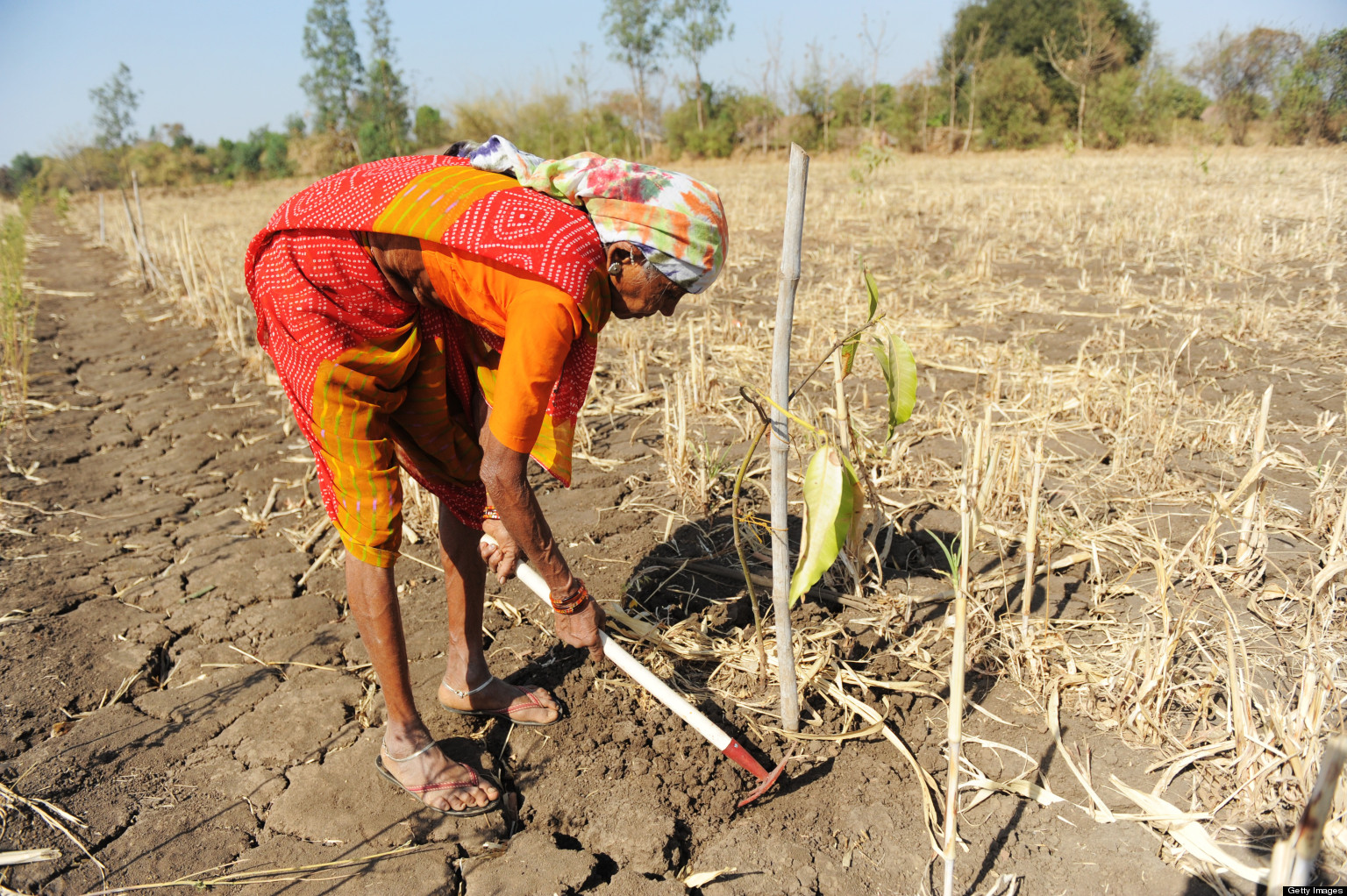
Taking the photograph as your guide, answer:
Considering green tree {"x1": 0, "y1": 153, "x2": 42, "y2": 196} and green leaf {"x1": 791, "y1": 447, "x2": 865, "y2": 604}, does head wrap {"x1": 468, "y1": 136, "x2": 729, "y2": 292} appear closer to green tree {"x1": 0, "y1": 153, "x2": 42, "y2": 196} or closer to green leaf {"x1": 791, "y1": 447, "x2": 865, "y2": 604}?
green leaf {"x1": 791, "y1": 447, "x2": 865, "y2": 604}

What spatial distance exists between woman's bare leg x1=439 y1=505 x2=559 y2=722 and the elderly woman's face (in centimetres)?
79

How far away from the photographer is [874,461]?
3033mm

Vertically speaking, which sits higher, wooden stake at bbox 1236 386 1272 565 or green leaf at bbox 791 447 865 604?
green leaf at bbox 791 447 865 604

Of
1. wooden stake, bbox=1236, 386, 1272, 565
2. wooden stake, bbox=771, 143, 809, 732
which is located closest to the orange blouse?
wooden stake, bbox=771, 143, 809, 732

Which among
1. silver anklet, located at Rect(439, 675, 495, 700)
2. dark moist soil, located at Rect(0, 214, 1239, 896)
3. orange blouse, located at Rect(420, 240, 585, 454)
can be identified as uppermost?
orange blouse, located at Rect(420, 240, 585, 454)

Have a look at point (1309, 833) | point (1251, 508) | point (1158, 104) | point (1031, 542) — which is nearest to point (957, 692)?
point (1309, 833)

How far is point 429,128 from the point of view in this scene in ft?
82.1

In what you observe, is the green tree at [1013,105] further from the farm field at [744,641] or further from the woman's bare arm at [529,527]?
the woman's bare arm at [529,527]

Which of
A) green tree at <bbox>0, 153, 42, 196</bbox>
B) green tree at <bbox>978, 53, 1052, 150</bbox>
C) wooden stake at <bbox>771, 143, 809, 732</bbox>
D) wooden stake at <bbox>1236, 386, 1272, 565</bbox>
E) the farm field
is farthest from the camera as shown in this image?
green tree at <bbox>0, 153, 42, 196</bbox>

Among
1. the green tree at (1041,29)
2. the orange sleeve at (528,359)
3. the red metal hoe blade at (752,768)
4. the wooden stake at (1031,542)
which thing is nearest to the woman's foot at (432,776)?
the red metal hoe blade at (752,768)

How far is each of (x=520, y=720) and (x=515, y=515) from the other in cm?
77

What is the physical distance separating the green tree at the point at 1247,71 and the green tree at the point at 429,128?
22094 mm

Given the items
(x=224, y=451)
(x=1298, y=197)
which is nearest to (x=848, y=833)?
(x=224, y=451)

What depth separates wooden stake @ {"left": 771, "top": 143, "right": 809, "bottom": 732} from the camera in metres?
1.41
